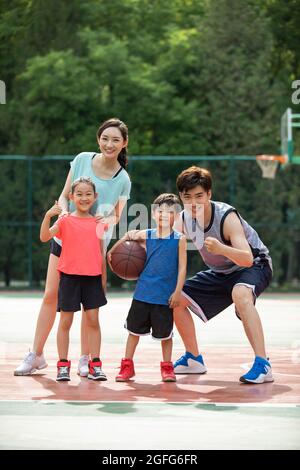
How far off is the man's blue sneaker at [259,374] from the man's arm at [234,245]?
67cm

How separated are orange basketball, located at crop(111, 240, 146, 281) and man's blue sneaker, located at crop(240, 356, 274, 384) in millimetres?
1034

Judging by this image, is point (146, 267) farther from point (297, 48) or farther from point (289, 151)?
point (297, 48)

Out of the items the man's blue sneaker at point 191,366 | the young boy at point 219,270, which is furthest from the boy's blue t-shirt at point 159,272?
the man's blue sneaker at point 191,366

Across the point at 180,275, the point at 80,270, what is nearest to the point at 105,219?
the point at 80,270

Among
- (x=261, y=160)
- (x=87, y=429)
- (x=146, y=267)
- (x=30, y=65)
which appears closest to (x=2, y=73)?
(x=30, y=65)

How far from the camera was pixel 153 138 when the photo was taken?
2570 cm

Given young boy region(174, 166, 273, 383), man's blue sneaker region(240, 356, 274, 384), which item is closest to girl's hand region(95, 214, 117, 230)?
young boy region(174, 166, 273, 383)

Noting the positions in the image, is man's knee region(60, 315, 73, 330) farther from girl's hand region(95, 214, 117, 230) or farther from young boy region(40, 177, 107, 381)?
girl's hand region(95, 214, 117, 230)

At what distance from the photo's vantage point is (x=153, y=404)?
634 cm

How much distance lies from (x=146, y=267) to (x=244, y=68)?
18.6m

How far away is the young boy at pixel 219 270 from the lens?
739cm

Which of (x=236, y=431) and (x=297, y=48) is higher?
(x=297, y=48)

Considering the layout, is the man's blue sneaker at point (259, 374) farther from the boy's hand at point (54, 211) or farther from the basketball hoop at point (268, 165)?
the basketball hoop at point (268, 165)
